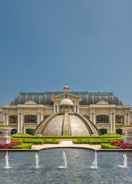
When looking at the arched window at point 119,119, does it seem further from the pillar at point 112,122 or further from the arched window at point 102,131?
the arched window at point 102,131

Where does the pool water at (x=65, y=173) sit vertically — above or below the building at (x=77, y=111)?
below

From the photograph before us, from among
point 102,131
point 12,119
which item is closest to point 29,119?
point 12,119

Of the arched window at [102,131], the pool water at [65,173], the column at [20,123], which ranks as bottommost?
the arched window at [102,131]

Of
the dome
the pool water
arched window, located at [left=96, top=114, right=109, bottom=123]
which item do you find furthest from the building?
the pool water

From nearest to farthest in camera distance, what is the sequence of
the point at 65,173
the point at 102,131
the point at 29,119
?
the point at 65,173 → the point at 102,131 → the point at 29,119

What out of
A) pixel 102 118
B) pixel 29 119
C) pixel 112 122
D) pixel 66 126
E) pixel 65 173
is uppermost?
pixel 102 118

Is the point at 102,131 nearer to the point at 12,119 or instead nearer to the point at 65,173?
the point at 12,119

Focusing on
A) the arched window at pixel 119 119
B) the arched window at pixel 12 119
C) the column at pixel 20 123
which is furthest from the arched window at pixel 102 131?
the arched window at pixel 12 119

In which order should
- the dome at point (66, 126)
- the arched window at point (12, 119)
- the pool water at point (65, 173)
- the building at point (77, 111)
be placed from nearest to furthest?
the pool water at point (65, 173) < the dome at point (66, 126) < the building at point (77, 111) < the arched window at point (12, 119)

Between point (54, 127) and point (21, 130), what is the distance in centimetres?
4663

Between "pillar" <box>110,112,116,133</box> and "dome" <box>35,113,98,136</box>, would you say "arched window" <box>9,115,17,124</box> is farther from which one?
"dome" <box>35,113,98,136</box>

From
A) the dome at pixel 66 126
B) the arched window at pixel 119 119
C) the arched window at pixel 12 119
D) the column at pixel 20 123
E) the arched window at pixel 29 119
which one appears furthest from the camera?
the arched window at pixel 119 119

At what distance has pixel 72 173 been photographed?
20.9 meters

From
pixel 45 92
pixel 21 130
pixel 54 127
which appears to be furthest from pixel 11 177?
pixel 45 92
